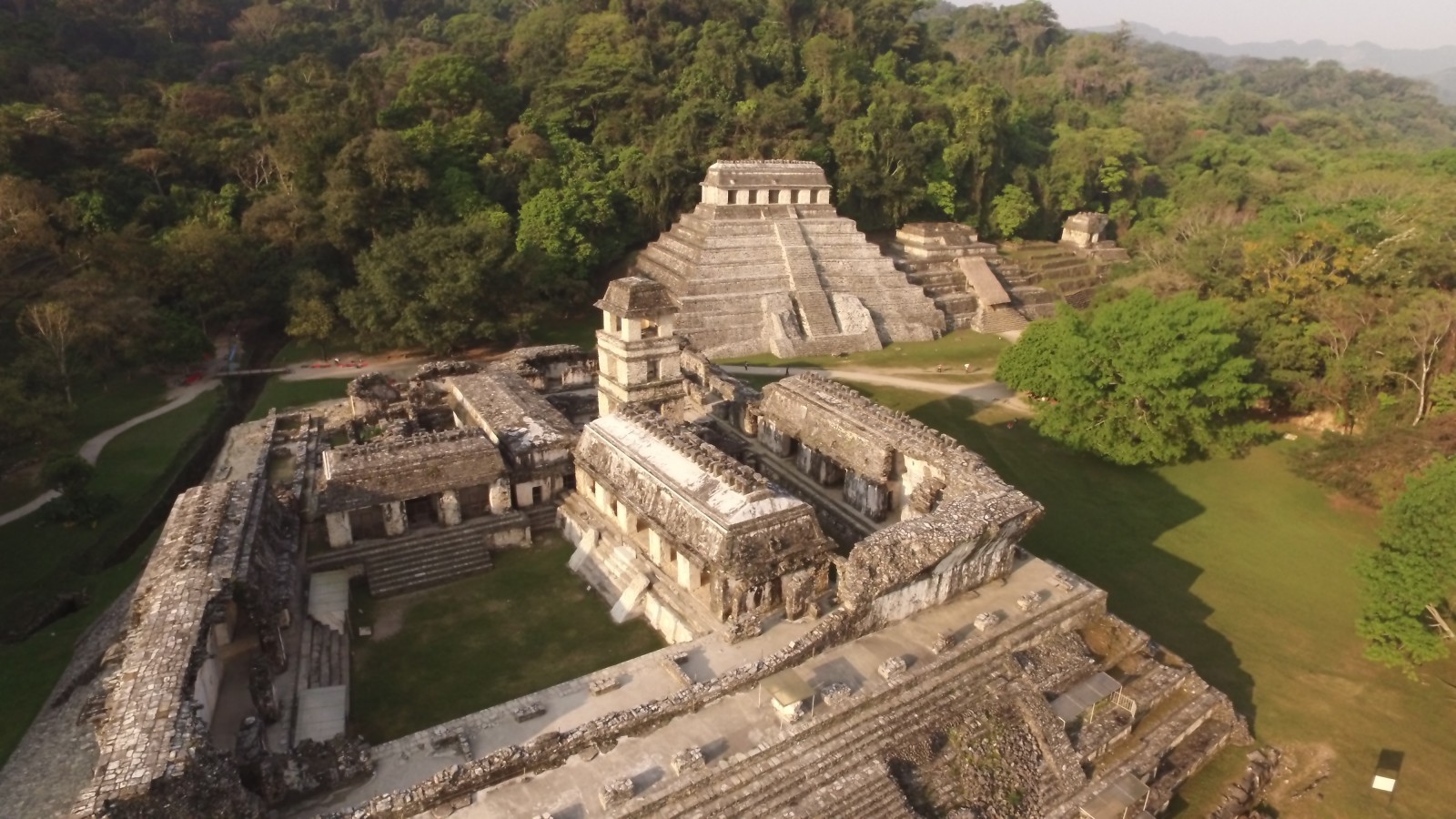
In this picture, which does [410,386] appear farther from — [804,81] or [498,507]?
[804,81]

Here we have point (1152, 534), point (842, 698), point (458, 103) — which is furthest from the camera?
point (458, 103)

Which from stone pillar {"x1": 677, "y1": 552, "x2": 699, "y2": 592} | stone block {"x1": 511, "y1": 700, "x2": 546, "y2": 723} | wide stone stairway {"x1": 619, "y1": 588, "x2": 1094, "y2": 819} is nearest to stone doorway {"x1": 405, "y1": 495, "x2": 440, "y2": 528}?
stone pillar {"x1": 677, "y1": 552, "x2": 699, "y2": 592}

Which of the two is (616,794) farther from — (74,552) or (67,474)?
(67,474)

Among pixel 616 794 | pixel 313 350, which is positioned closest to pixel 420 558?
pixel 616 794

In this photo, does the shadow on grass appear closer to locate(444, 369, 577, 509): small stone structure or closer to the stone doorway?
locate(444, 369, 577, 509): small stone structure

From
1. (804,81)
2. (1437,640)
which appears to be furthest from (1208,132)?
(1437,640)

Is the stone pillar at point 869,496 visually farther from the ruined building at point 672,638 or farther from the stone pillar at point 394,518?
the stone pillar at point 394,518
